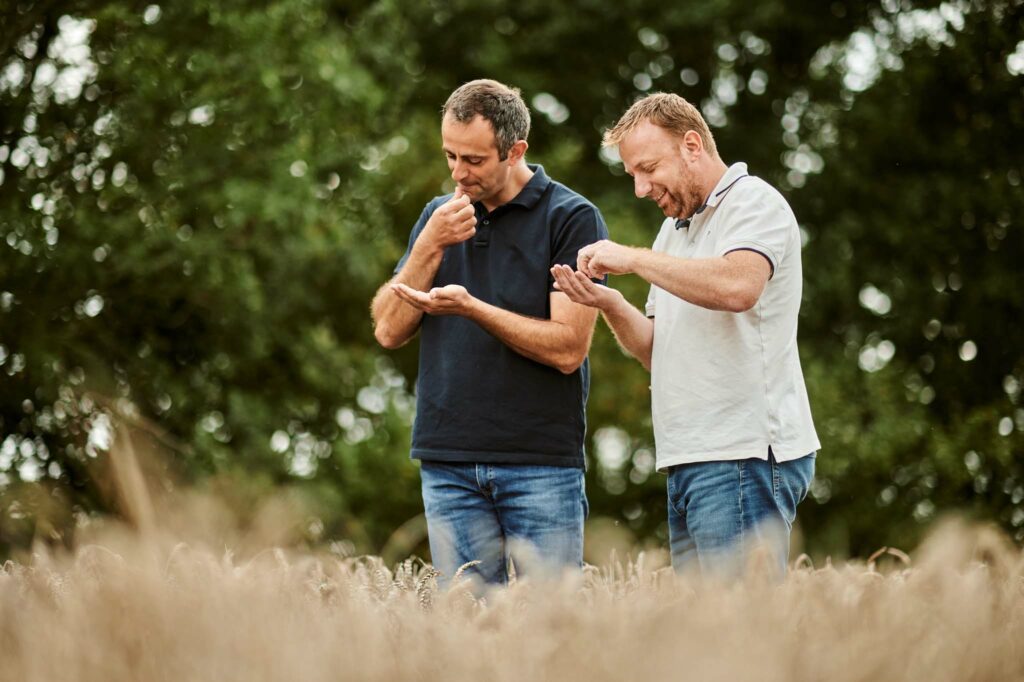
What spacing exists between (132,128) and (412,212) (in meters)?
5.16

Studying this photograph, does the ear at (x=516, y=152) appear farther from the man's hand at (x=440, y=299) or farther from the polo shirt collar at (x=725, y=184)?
the polo shirt collar at (x=725, y=184)

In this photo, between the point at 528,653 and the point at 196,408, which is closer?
the point at 528,653

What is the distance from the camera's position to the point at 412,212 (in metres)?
15.9

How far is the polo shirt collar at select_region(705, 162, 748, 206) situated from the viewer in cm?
327

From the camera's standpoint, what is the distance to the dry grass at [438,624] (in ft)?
5.08

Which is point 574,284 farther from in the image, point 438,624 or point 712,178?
point 438,624

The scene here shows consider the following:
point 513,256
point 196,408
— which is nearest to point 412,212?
point 196,408

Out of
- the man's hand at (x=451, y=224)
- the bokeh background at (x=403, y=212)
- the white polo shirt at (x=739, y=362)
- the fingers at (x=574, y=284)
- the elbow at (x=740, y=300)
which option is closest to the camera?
the elbow at (x=740, y=300)

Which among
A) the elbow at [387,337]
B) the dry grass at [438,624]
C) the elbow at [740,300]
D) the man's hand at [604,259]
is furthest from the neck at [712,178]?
the dry grass at [438,624]

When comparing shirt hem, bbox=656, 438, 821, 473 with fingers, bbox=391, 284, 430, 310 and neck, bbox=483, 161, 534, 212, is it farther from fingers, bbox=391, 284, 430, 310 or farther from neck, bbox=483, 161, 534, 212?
neck, bbox=483, 161, 534, 212

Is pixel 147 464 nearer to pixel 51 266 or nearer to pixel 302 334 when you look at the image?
pixel 51 266

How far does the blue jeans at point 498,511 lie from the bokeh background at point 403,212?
582 centimetres

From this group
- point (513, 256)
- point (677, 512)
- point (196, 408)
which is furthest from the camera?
point (196, 408)

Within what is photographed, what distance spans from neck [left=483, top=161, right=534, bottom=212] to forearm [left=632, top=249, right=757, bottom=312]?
2.33 ft
